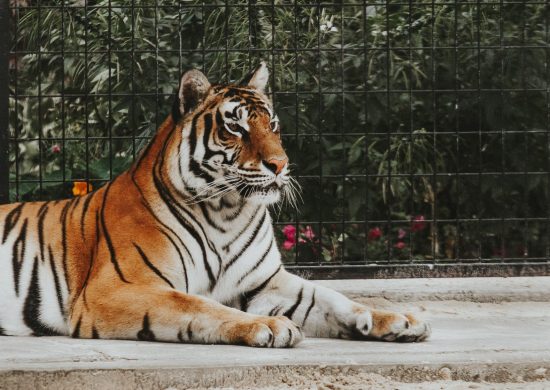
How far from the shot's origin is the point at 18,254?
463cm

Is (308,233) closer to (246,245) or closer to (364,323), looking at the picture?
(246,245)

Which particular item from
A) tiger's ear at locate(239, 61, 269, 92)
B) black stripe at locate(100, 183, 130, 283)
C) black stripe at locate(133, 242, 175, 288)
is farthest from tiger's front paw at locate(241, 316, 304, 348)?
tiger's ear at locate(239, 61, 269, 92)

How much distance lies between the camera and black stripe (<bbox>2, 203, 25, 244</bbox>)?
185 inches

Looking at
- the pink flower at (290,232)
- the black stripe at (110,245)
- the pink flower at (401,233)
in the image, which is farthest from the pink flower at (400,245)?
the black stripe at (110,245)

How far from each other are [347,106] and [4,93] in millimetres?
1773

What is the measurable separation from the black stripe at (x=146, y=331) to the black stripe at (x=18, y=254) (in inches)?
26.4

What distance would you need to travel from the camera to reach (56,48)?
21.4ft

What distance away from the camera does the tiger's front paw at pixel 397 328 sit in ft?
13.6

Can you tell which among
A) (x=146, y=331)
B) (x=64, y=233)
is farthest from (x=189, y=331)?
(x=64, y=233)

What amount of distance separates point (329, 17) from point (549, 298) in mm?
1987

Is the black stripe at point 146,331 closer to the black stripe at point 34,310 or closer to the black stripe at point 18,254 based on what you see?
the black stripe at point 34,310

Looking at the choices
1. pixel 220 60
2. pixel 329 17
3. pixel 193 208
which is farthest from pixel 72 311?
pixel 329 17

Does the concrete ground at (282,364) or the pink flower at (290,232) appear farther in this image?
the pink flower at (290,232)

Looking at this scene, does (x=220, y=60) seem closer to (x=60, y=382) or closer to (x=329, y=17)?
(x=329, y=17)
